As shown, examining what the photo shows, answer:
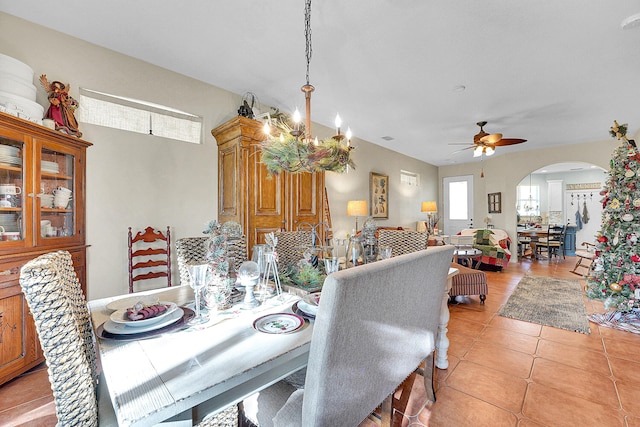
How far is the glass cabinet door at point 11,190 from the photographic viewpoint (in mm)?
1820

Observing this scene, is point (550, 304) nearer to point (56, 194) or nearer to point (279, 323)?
point (279, 323)

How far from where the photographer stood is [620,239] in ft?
9.98

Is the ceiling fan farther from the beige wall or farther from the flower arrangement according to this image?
the beige wall

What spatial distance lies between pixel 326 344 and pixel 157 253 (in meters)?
2.60

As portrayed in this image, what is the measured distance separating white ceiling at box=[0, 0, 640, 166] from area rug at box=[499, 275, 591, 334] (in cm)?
265

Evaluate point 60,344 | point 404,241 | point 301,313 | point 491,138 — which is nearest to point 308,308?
point 301,313

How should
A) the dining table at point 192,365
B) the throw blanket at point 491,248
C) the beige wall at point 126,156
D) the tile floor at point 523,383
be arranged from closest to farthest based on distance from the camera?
the dining table at point 192,365 < the tile floor at point 523,383 < the beige wall at point 126,156 < the throw blanket at point 491,248

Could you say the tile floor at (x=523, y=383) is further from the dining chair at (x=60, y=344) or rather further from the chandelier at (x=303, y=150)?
the chandelier at (x=303, y=150)

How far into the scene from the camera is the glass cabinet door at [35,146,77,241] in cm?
202

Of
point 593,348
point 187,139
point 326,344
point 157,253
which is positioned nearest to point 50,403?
point 157,253

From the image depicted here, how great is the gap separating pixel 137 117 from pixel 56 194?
107 cm

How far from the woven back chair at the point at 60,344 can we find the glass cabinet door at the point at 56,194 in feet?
5.39

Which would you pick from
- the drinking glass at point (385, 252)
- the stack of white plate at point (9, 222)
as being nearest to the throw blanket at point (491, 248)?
the drinking glass at point (385, 252)

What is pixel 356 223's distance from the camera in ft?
17.3
